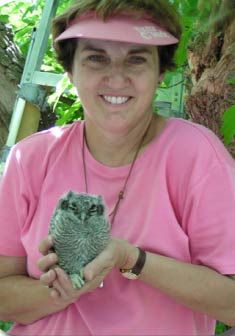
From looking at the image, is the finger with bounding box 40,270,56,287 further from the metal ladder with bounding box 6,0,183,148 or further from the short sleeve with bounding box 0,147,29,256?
the metal ladder with bounding box 6,0,183,148

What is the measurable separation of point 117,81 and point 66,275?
1.73 feet

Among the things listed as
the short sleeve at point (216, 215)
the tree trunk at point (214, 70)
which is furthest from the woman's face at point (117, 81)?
the tree trunk at point (214, 70)

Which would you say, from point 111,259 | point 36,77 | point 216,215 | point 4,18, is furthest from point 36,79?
point 111,259

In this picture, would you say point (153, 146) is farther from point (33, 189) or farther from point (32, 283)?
point (32, 283)

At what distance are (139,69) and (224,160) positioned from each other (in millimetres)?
321

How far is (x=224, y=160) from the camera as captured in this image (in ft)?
5.40

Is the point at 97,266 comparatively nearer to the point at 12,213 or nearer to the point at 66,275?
the point at 66,275

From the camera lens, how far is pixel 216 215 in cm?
160

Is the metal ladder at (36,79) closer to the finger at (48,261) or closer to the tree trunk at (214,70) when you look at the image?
the tree trunk at (214,70)

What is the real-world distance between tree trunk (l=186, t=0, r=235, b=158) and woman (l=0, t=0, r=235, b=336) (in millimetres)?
263

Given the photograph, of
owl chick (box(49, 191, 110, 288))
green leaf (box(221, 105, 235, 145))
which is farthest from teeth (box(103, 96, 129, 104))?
owl chick (box(49, 191, 110, 288))

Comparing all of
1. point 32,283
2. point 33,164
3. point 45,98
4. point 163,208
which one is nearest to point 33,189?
point 33,164

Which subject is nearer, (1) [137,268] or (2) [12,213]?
(1) [137,268]

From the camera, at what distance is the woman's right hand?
4.58 feet
